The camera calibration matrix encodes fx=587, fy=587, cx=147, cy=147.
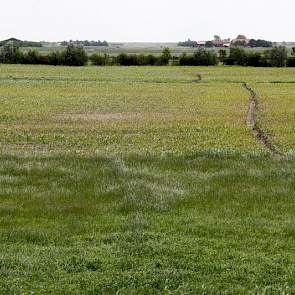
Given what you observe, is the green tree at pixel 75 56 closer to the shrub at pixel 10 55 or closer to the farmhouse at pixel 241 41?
the shrub at pixel 10 55

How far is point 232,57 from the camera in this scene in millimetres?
83625

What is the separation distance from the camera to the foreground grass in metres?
6.80

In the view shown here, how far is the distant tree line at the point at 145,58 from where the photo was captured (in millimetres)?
80625

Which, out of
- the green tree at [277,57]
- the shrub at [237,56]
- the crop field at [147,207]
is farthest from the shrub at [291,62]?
the crop field at [147,207]

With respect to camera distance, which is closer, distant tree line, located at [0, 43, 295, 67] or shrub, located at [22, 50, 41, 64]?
distant tree line, located at [0, 43, 295, 67]

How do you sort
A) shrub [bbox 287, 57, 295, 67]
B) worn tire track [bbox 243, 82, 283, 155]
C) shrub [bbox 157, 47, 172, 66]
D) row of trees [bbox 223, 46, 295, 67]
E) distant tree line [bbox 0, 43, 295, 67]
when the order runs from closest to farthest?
worn tire track [bbox 243, 82, 283, 155], row of trees [bbox 223, 46, 295, 67], distant tree line [bbox 0, 43, 295, 67], shrub [bbox 157, 47, 172, 66], shrub [bbox 287, 57, 295, 67]

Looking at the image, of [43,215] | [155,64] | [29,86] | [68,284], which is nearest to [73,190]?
[43,215]

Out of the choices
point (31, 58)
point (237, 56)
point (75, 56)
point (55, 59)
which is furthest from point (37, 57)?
point (237, 56)

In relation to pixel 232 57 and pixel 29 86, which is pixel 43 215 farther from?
pixel 232 57

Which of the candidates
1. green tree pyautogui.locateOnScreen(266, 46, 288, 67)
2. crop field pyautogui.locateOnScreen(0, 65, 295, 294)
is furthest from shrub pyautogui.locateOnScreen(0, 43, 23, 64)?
crop field pyautogui.locateOnScreen(0, 65, 295, 294)

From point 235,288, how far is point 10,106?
2495 centimetres

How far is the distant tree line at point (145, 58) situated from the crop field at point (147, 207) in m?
57.9

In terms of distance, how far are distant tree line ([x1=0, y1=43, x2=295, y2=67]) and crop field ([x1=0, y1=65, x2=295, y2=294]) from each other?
2278 inches

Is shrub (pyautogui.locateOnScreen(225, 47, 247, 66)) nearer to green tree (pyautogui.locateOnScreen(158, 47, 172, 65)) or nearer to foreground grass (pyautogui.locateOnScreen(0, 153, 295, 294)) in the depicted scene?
green tree (pyautogui.locateOnScreen(158, 47, 172, 65))
